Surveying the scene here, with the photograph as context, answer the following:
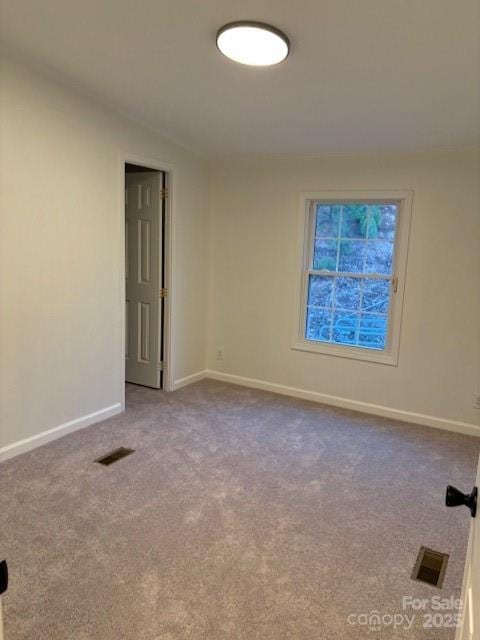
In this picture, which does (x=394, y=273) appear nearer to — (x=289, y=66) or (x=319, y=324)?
(x=319, y=324)

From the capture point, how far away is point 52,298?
10.8 feet

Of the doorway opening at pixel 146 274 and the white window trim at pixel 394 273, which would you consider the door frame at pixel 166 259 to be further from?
the white window trim at pixel 394 273

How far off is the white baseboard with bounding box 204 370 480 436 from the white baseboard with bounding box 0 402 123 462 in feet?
4.68

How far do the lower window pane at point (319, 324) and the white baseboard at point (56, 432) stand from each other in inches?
77.2

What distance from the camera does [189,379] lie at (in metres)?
4.93

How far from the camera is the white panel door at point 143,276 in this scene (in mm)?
4414

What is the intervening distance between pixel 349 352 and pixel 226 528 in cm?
235

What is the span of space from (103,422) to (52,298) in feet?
3.72

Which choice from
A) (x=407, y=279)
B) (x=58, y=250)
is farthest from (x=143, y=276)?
(x=407, y=279)

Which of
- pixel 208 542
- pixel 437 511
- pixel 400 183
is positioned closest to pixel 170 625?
pixel 208 542

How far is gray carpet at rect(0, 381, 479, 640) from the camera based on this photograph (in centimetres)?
188

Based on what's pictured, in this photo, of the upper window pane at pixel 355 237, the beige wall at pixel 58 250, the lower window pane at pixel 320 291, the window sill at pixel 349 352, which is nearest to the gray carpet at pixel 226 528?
the beige wall at pixel 58 250

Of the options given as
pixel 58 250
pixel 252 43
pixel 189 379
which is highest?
pixel 252 43

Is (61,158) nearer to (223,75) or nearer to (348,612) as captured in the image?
(223,75)
